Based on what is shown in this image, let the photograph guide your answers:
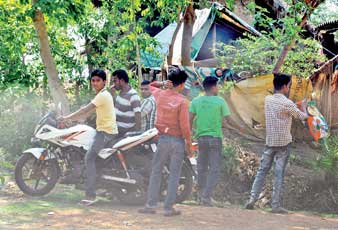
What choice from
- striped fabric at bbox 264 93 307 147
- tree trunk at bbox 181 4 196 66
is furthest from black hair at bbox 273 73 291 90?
tree trunk at bbox 181 4 196 66

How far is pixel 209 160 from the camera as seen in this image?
6.93 metres

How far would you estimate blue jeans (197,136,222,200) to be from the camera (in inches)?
270

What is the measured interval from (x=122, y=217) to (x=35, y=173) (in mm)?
1570

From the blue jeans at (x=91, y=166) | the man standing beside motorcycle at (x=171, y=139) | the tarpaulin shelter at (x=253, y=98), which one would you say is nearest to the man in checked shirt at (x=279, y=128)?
the man standing beside motorcycle at (x=171, y=139)

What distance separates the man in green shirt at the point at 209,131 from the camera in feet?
22.5

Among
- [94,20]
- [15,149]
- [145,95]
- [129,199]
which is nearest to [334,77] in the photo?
[145,95]

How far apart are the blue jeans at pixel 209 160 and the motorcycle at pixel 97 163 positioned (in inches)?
9.6

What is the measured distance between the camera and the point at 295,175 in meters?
8.44

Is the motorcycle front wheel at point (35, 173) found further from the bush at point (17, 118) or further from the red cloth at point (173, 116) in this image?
the bush at point (17, 118)

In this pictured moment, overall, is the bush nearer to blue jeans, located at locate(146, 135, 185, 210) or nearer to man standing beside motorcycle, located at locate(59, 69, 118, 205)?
man standing beside motorcycle, located at locate(59, 69, 118, 205)

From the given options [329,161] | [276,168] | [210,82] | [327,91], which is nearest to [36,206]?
[210,82]

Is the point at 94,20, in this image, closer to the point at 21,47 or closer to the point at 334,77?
the point at 21,47

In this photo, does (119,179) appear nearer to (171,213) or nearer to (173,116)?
(171,213)

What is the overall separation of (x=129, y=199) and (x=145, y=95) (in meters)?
2.15
